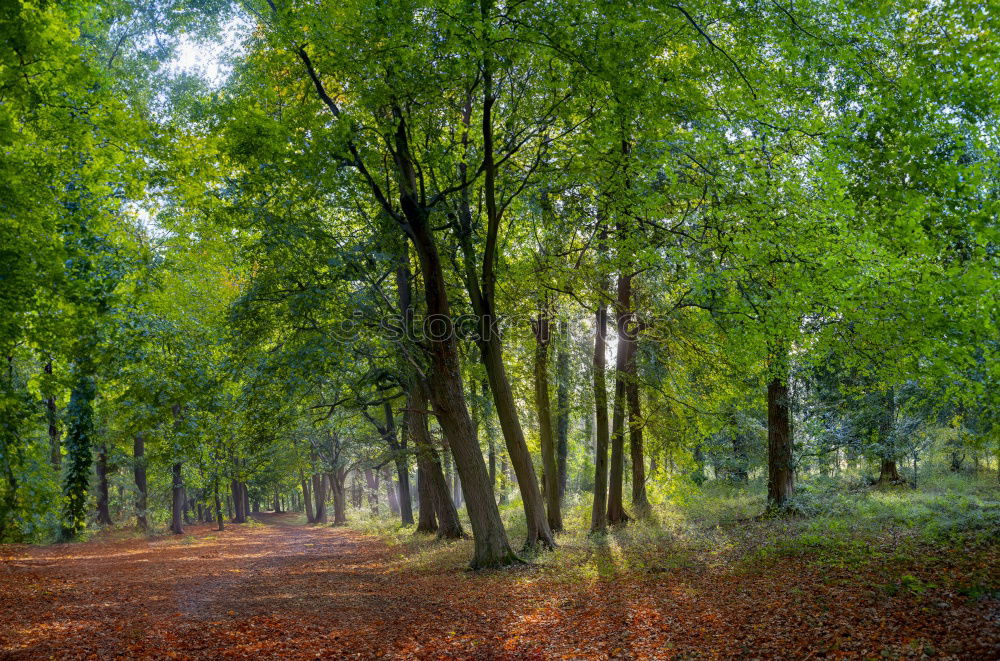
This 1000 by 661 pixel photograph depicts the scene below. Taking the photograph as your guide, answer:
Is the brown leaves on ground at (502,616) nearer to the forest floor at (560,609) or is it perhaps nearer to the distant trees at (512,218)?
the forest floor at (560,609)

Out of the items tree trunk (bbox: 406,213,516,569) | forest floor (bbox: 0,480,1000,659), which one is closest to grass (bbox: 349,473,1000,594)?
forest floor (bbox: 0,480,1000,659)

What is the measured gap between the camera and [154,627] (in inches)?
297

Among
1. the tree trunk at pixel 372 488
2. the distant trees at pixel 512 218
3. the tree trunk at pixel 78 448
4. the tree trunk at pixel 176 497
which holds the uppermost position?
the distant trees at pixel 512 218

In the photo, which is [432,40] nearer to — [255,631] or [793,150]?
[793,150]

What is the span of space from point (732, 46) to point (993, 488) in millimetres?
14921

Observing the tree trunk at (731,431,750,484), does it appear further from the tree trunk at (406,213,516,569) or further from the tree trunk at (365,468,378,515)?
the tree trunk at (365,468,378,515)

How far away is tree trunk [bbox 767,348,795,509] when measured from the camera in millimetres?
14039

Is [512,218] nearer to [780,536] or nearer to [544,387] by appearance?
[544,387]

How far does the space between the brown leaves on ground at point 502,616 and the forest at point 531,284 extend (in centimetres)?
7

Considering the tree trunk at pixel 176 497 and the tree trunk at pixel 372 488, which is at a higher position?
the tree trunk at pixel 176 497

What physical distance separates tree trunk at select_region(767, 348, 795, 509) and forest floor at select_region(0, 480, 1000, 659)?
8.23ft

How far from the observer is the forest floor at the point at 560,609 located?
20.5 ft

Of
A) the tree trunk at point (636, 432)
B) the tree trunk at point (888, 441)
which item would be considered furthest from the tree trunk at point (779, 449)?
the tree trunk at point (888, 441)

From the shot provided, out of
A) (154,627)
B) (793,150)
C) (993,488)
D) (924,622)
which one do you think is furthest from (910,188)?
(993,488)
